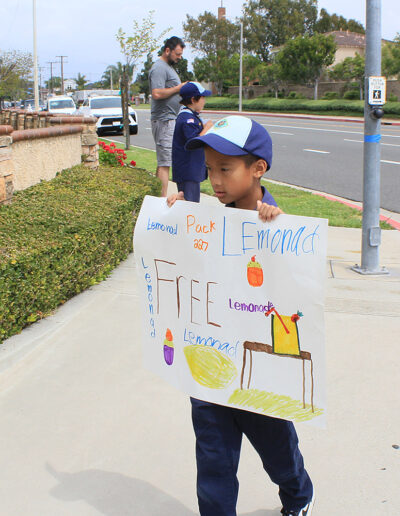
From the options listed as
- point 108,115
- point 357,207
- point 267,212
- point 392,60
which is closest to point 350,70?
point 392,60

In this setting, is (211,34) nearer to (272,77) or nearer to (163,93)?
(272,77)

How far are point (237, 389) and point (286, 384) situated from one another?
0.18 m

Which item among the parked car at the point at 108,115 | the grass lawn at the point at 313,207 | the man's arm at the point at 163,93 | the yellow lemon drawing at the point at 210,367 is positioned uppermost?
the parked car at the point at 108,115

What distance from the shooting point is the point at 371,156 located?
5.53m

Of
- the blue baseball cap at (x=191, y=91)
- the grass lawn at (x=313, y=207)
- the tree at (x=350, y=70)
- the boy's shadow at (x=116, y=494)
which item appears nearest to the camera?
the boy's shadow at (x=116, y=494)

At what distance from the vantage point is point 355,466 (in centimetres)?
275

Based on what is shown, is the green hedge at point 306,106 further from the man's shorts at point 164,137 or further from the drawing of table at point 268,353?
the drawing of table at point 268,353

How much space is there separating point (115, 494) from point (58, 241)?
222cm

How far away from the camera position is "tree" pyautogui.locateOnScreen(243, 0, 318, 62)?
79062 millimetres

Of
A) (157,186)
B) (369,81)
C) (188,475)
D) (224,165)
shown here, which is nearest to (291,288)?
(224,165)

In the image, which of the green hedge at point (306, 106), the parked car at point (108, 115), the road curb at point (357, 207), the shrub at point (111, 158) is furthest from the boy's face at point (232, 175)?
the green hedge at point (306, 106)

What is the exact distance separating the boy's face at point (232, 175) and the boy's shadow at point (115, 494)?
125 centimetres

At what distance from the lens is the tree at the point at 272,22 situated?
79.1m

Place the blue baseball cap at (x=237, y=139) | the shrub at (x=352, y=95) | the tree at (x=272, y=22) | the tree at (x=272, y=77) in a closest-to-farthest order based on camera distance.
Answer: the blue baseball cap at (x=237, y=139), the shrub at (x=352, y=95), the tree at (x=272, y=77), the tree at (x=272, y=22)
